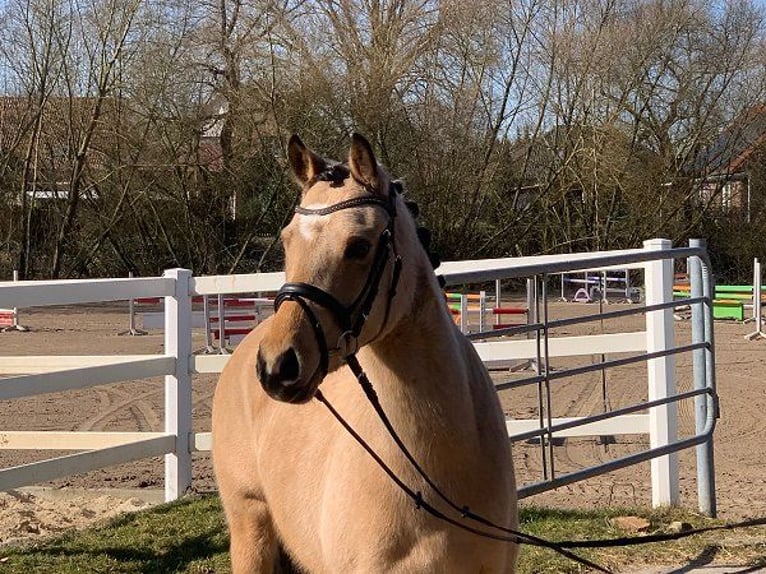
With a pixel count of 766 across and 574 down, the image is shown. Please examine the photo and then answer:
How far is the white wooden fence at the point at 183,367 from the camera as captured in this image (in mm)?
5742

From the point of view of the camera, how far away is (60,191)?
2717cm

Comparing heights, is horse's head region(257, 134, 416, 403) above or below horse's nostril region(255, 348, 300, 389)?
above

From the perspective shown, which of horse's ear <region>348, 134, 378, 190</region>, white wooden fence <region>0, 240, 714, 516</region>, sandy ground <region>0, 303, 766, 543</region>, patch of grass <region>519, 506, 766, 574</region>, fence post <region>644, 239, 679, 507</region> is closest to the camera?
horse's ear <region>348, 134, 378, 190</region>

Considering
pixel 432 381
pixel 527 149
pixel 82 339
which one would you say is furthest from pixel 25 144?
pixel 432 381

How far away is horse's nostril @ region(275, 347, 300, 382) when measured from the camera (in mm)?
2289

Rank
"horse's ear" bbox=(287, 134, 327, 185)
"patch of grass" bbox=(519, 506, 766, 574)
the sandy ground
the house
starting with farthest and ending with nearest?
1. the house
2. the sandy ground
3. "patch of grass" bbox=(519, 506, 766, 574)
4. "horse's ear" bbox=(287, 134, 327, 185)

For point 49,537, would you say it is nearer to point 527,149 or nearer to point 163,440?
point 163,440

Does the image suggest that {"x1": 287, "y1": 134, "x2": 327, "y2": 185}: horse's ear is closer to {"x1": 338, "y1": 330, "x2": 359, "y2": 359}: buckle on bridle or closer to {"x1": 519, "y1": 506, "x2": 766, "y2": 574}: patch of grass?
{"x1": 338, "y1": 330, "x2": 359, "y2": 359}: buckle on bridle

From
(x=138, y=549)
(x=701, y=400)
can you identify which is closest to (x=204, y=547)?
(x=138, y=549)

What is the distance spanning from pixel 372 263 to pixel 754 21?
94.2 ft

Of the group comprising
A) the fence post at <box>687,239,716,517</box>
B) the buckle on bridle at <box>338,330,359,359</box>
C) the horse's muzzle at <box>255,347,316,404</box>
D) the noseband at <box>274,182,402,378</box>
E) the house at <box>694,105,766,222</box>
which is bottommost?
the fence post at <box>687,239,716,517</box>

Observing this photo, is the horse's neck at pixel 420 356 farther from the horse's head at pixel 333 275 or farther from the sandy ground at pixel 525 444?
the sandy ground at pixel 525 444

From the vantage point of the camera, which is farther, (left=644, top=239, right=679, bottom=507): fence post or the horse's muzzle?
(left=644, top=239, right=679, bottom=507): fence post

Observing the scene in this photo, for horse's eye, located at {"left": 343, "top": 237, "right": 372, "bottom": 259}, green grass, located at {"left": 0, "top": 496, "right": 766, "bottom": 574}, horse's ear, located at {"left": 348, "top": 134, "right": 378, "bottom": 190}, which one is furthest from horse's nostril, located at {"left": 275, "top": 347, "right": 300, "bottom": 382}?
green grass, located at {"left": 0, "top": 496, "right": 766, "bottom": 574}
